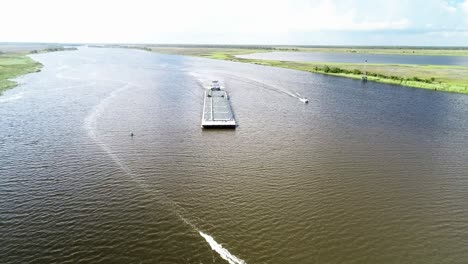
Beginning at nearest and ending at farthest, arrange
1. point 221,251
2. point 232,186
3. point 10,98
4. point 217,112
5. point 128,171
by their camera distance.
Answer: point 221,251
point 232,186
point 128,171
point 217,112
point 10,98

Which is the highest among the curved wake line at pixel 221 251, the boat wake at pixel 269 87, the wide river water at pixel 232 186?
the boat wake at pixel 269 87

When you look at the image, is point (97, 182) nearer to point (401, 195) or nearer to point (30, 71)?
point (401, 195)

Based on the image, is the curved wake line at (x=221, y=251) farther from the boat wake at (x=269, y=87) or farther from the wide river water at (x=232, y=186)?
the boat wake at (x=269, y=87)

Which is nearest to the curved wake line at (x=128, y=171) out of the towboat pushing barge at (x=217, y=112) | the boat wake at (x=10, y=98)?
the towboat pushing barge at (x=217, y=112)

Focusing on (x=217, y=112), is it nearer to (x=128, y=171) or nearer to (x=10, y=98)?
(x=128, y=171)

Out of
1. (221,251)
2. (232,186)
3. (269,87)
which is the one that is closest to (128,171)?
(232,186)

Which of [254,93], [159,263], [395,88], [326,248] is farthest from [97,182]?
[395,88]
